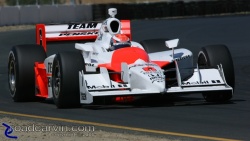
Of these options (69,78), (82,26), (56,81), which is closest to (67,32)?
(82,26)

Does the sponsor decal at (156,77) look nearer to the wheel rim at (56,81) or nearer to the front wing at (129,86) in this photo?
the front wing at (129,86)

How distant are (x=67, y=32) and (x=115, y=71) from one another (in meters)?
3.20

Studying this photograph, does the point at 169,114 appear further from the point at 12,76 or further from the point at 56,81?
the point at 12,76

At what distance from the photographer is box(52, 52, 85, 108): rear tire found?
44.4 ft

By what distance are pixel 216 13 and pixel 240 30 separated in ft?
64.1

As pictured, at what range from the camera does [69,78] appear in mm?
13547

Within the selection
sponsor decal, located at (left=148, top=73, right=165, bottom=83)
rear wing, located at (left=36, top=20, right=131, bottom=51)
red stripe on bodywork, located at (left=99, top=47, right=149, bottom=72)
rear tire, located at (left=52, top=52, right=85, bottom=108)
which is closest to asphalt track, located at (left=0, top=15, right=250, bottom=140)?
rear tire, located at (left=52, top=52, right=85, bottom=108)

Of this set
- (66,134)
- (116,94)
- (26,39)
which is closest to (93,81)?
(116,94)

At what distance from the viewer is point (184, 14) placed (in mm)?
54625

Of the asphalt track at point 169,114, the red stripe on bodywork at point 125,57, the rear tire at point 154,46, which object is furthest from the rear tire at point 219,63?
the rear tire at point 154,46

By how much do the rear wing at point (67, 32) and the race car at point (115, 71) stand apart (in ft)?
3.27

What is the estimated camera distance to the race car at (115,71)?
1335 centimetres

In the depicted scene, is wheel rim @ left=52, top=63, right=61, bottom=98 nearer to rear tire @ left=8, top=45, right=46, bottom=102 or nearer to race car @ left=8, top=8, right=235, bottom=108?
race car @ left=8, top=8, right=235, bottom=108

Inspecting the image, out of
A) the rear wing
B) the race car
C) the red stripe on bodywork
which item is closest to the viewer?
the race car
